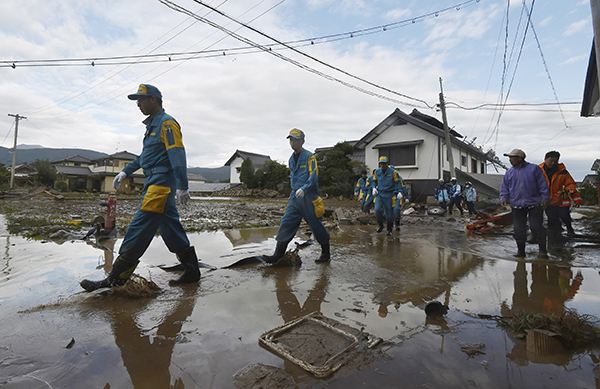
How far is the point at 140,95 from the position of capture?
3393 mm

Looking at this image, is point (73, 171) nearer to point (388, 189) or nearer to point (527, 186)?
point (388, 189)

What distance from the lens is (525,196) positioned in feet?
16.3

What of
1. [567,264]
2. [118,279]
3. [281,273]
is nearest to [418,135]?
[567,264]

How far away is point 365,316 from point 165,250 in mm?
4154

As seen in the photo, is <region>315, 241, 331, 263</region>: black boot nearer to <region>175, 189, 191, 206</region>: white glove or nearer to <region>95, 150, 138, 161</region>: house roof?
<region>175, 189, 191, 206</region>: white glove

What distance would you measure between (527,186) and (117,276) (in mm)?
5631

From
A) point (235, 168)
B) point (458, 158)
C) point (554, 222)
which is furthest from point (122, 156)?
point (554, 222)

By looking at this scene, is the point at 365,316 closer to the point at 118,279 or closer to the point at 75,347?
the point at 75,347

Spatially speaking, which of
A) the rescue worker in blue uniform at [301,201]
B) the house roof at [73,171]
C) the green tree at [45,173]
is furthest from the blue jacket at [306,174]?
the house roof at [73,171]

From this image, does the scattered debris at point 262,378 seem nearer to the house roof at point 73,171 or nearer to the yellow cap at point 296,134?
the yellow cap at point 296,134

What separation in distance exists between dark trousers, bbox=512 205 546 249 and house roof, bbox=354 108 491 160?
1817 cm

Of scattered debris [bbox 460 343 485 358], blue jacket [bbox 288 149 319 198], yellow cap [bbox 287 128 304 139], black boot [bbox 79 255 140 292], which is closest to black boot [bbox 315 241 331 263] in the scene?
blue jacket [bbox 288 149 319 198]

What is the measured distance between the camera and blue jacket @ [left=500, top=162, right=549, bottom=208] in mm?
4875

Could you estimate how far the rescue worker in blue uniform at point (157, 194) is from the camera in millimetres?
3174
